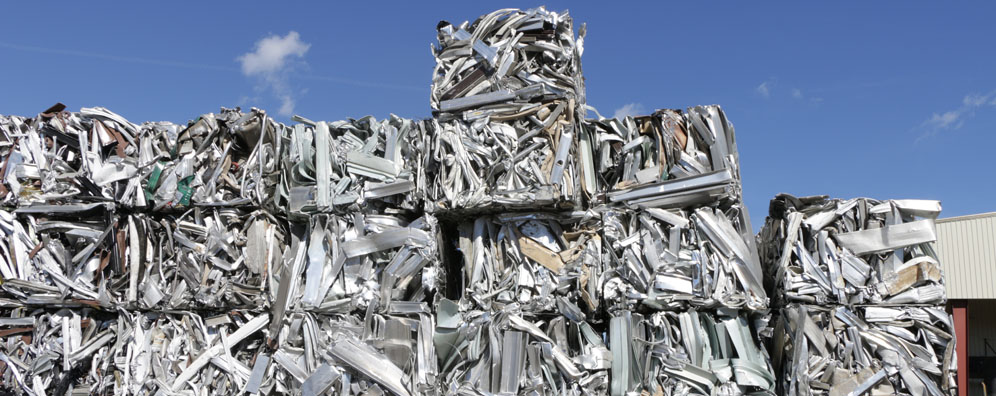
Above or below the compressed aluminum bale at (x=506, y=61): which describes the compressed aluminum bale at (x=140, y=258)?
below

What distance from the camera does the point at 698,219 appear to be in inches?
168

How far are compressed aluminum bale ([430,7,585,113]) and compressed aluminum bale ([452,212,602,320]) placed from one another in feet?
2.45

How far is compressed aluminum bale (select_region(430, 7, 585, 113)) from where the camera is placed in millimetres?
4445

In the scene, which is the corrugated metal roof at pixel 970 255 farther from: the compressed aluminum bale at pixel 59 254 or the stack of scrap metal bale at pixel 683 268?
the compressed aluminum bale at pixel 59 254

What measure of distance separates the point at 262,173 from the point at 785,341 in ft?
11.4

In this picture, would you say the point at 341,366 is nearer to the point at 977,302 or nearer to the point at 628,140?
the point at 628,140

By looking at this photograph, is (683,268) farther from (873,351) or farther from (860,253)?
(873,351)

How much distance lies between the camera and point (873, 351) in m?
4.12

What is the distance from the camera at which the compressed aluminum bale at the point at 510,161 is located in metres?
4.21

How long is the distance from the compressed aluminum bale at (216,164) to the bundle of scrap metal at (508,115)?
3.97ft

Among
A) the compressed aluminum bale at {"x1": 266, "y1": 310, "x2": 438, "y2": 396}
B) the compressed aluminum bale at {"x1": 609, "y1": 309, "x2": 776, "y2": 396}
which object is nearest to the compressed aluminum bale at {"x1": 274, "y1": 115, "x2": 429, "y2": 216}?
the compressed aluminum bale at {"x1": 266, "y1": 310, "x2": 438, "y2": 396}

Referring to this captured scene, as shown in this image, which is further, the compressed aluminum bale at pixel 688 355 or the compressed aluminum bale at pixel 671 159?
the compressed aluminum bale at pixel 671 159

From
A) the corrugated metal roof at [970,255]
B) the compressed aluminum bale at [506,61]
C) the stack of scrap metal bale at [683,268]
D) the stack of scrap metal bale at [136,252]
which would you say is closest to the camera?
the stack of scrap metal bale at [683,268]

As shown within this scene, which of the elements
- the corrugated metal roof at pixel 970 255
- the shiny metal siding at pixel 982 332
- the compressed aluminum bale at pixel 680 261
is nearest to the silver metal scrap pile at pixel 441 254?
the compressed aluminum bale at pixel 680 261
